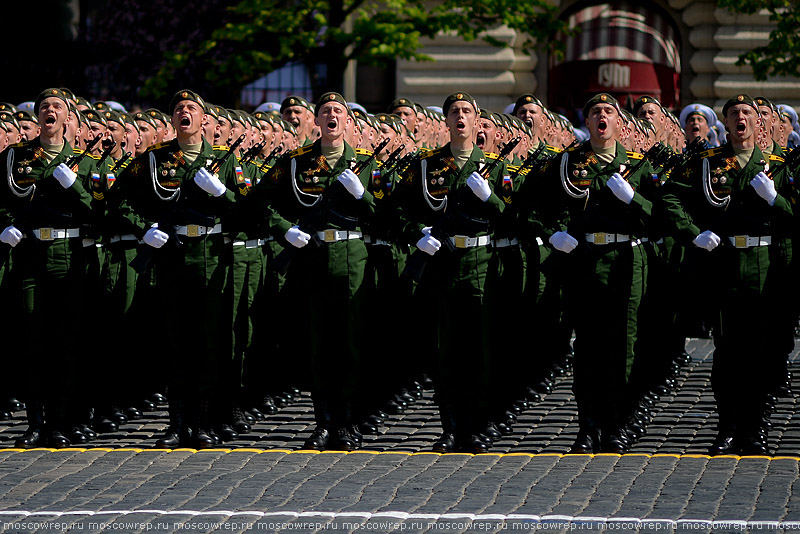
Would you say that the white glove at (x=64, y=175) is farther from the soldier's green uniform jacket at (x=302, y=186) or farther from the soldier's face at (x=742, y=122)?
the soldier's face at (x=742, y=122)

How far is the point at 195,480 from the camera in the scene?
9.12 m

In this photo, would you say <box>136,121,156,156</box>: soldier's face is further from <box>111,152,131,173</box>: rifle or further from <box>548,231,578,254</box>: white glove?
<box>548,231,578,254</box>: white glove

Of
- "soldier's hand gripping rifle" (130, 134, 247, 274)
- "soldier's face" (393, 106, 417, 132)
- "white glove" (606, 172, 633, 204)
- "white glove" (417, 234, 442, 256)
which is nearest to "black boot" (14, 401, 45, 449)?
"soldier's hand gripping rifle" (130, 134, 247, 274)

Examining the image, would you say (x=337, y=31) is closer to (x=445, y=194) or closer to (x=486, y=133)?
(x=486, y=133)

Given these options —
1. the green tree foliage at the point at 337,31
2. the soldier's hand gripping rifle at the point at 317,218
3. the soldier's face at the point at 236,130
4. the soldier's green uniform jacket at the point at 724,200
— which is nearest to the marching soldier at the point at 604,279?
the soldier's green uniform jacket at the point at 724,200

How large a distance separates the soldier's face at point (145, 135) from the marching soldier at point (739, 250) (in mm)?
4740

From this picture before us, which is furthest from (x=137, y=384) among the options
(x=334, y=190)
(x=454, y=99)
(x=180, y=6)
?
(x=180, y=6)

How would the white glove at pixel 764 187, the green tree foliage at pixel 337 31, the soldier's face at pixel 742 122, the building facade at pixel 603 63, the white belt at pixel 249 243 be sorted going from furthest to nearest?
the building facade at pixel 603 63
the green tree foliage at pixel 337 31
the white belt at pixel 249 243
the soldier's face at pixel 742 122
the white glove at pixel 764 187

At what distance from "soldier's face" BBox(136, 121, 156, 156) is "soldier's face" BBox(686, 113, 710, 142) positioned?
198 inches

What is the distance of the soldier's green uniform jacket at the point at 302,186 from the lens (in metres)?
10.6

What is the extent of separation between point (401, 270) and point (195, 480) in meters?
3.32

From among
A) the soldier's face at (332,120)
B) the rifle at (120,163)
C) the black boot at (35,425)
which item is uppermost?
the soldier's face at (332,120)

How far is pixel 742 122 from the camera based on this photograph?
10.3m

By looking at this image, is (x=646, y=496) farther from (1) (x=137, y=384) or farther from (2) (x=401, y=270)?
(1) (x=137, y=384)
